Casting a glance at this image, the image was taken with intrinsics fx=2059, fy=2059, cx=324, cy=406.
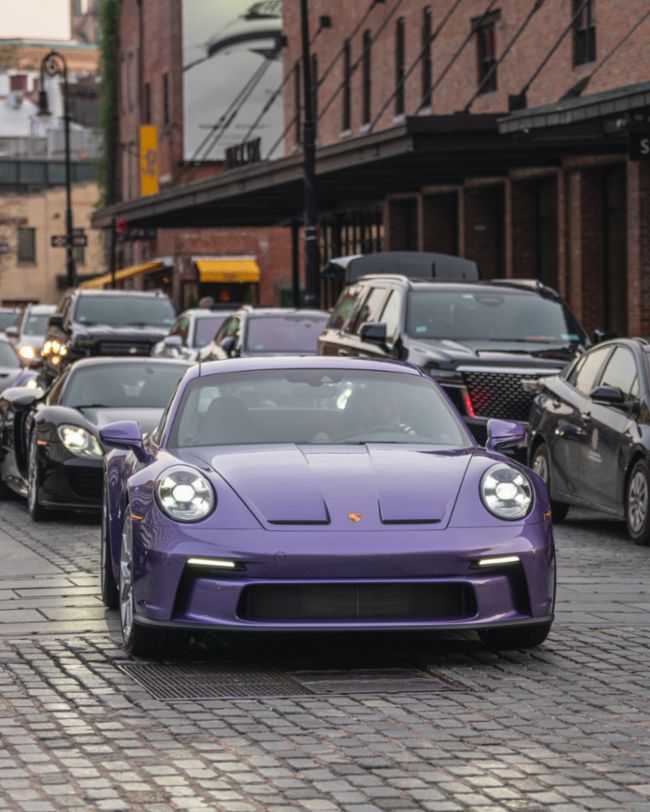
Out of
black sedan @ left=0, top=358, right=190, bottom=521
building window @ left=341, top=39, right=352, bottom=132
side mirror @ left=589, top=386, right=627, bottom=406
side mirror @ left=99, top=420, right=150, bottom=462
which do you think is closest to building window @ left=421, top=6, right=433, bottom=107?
building window @ left=341, top=39, right=352, bottom=132

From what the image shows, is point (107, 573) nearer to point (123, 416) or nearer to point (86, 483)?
point (86, 483)

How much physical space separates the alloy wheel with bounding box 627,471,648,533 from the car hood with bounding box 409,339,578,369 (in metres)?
5.69

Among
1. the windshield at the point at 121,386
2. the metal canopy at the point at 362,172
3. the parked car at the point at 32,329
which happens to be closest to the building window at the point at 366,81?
the metal canopy at the point at 362,172

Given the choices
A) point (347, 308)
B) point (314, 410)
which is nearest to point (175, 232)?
point (347, 308)

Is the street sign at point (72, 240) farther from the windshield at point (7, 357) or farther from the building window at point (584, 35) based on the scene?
the windshield at point (7, 357)

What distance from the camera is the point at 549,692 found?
27.3 feet

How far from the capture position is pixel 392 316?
73.1 feet

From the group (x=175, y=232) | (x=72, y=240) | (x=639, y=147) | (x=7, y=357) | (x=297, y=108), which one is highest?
(x=297, y=108)

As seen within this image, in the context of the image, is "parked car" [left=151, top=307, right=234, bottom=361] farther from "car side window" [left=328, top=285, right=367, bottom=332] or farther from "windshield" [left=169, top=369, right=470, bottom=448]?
"windshield" [left=169, top=369, right=470, bottom=448]

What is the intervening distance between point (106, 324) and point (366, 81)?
17166 millimetres

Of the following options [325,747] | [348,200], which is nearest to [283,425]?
[325,747]

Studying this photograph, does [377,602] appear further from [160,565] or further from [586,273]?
[586,273]

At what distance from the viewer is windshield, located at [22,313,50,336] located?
4397 cm

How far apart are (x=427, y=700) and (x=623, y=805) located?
6.30 ft
